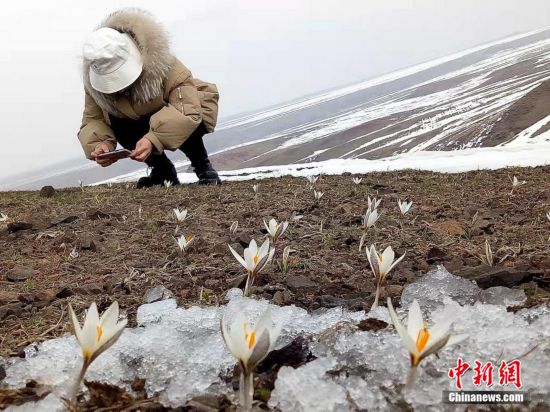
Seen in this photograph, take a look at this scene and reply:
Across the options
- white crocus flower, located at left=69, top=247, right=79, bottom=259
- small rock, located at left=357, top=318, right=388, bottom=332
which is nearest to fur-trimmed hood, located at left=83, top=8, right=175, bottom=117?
white crocus flower, located at left=69, top=247, right=79, bottom=259

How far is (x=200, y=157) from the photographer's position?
18.0 ft

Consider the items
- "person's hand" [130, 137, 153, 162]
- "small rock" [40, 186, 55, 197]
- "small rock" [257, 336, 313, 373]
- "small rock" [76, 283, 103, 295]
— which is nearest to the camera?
"small rock" [257, 336, 313, 373]

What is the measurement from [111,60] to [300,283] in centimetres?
314

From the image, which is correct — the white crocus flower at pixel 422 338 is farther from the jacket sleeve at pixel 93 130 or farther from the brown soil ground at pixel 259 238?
the jacket sleeve at pixel 93 130

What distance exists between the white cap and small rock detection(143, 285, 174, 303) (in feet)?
9.62

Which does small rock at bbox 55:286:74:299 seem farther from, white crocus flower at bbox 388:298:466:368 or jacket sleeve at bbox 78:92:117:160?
jacket sleeve at bbox 78:92:117:160

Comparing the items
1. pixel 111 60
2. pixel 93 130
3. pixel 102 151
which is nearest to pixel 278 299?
pixel 111 60

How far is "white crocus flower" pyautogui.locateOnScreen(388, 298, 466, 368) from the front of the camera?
27.0 inches

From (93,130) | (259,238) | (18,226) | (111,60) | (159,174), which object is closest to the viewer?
(259,238)

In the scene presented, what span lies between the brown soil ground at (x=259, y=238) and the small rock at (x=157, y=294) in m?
0.04

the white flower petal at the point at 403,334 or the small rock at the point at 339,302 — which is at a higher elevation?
the white flower petal at the point at 403,334

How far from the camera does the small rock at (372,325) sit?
3.28ft

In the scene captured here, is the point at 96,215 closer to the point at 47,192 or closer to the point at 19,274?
the point at 19,274

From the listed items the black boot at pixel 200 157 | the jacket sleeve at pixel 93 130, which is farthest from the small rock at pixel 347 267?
the black boot at pixel 200 157
